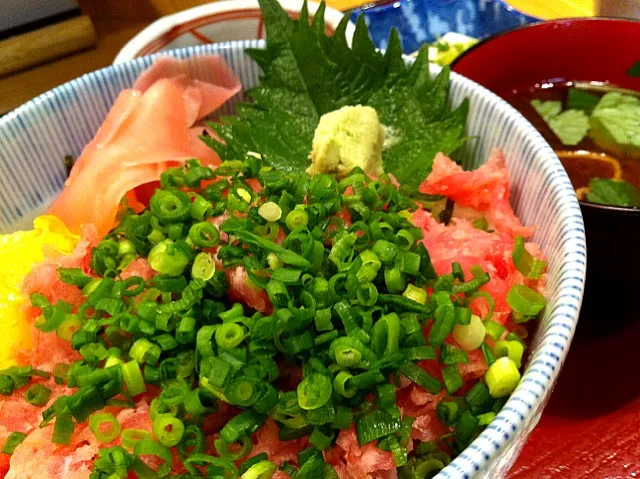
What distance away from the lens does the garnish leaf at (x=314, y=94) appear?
1340 millimetres

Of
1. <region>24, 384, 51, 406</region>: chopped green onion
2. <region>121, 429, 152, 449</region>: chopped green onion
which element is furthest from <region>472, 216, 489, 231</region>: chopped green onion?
<region>24, 384, 51, 406</region>: chopped green onion

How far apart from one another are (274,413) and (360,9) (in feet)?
5.73

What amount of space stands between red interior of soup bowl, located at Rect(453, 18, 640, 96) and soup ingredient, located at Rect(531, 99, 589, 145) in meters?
0.08

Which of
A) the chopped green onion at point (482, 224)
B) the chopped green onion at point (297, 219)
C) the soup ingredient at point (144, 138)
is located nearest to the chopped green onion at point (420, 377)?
the chopped green onion at point (297, 219)

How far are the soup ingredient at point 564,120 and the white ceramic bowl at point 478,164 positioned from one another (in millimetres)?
435

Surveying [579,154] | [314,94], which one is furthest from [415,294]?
[579,154]

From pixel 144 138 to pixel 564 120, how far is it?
3.54 ft

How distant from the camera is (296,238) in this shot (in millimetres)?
918

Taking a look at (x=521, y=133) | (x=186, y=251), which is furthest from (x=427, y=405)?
(x=521, y=133)

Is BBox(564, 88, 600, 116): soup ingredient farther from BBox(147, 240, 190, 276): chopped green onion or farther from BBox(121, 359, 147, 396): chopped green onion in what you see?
BBox(121, 359, 147, 396): chopped green onion

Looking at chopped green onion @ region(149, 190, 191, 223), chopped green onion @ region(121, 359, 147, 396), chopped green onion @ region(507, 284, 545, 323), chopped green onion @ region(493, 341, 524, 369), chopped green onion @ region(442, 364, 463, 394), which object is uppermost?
chopped green onion @ region(149, 190, 191, 223)

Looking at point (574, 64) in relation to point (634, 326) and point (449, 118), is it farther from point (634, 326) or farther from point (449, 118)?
point (634, 326)

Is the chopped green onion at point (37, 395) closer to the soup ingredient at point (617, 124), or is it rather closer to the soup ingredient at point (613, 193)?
the soup ingredient at point (613, 193)

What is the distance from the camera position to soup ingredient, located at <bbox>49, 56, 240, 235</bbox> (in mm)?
1223
